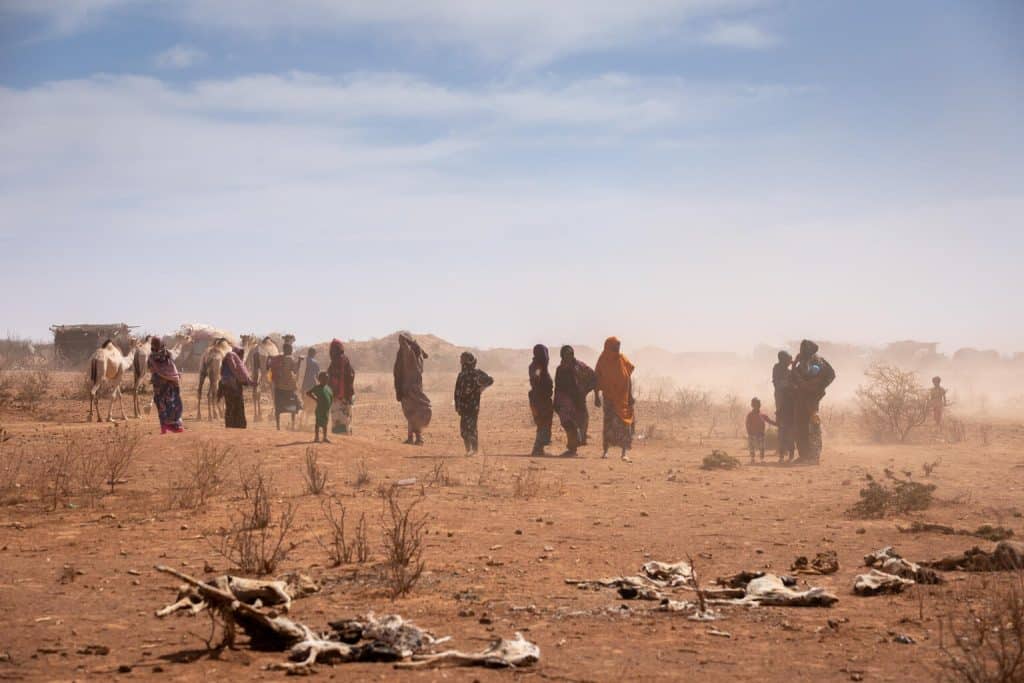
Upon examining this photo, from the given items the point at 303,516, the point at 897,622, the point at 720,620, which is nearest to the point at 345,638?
the point at 720,620

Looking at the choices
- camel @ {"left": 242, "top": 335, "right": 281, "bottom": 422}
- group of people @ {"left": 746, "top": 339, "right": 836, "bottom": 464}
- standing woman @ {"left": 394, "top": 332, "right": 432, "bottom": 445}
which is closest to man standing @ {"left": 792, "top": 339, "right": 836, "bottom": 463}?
group of people @ {"left": 746, "top": 339, "right": 836, "bottom": 464}

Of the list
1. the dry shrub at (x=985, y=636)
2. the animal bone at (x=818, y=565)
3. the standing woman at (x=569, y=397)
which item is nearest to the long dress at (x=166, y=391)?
the standing woman at (x=569, y=397)

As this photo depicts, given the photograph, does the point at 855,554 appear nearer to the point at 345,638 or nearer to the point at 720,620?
the point at 720,620

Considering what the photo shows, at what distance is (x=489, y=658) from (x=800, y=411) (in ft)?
43.4

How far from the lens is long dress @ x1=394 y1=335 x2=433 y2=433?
1853 cm

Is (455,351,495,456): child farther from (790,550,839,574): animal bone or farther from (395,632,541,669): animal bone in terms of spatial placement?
(395,632,541,669): animal bone

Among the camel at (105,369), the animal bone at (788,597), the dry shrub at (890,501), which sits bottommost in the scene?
the animal bone at (788,597)

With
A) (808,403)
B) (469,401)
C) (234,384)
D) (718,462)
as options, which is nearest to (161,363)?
(234,384)

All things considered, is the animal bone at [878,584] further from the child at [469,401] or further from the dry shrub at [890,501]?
the child at [469,401]

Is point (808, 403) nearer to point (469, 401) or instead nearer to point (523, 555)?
point (469, 401)

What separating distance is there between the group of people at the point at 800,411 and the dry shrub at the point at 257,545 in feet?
33.3

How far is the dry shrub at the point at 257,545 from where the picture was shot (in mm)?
8250

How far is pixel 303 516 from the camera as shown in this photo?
1094 cm

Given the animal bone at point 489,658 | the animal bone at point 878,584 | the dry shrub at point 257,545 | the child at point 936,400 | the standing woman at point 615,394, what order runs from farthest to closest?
1. the child at point 936,400
2. the standing woman at point 615,394
3. the dry shrub at point 257,545
4. the animal bone at point 878,584
5. the animal bone at point 489,658
